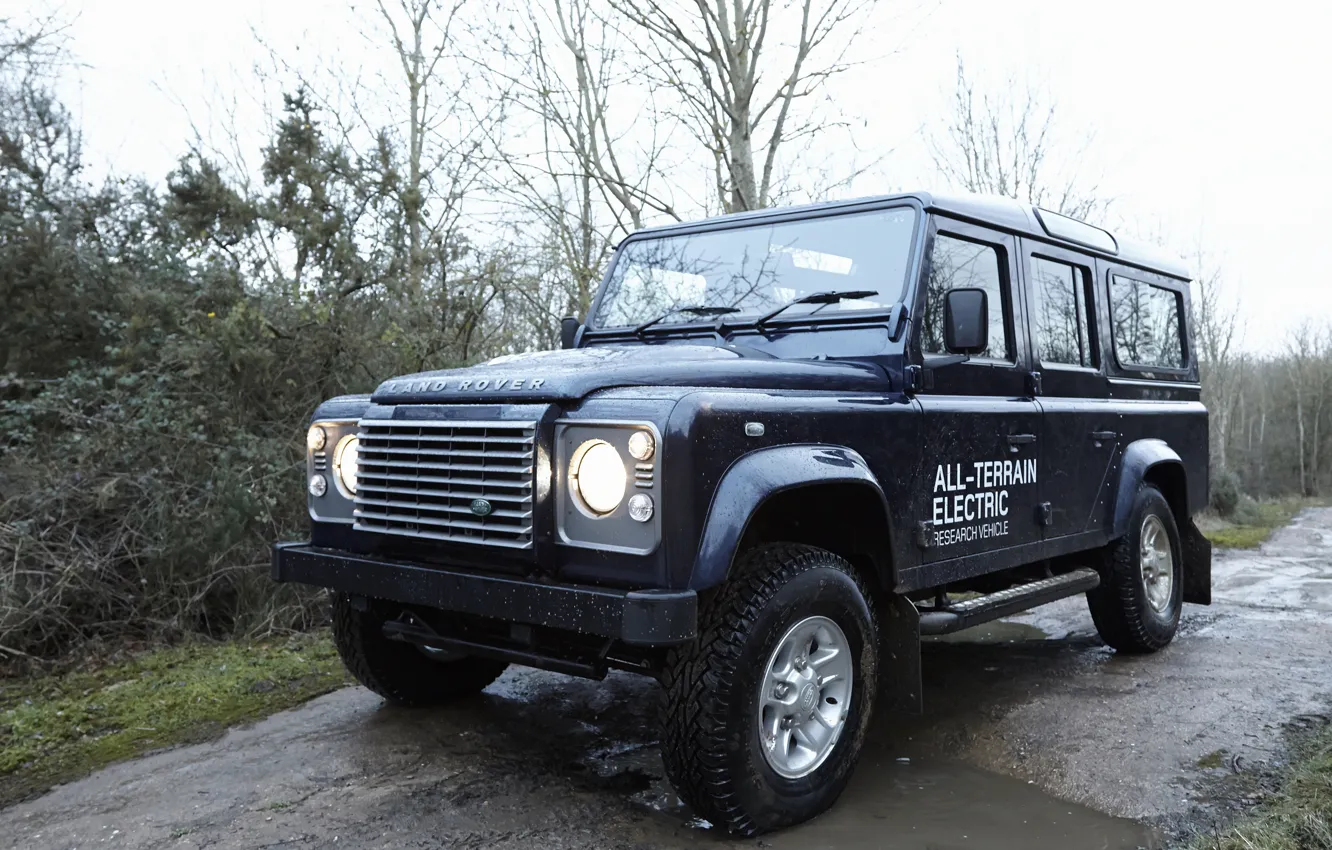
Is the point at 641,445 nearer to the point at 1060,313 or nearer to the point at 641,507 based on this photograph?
the point at 641,507

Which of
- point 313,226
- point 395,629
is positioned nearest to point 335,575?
point 395,629

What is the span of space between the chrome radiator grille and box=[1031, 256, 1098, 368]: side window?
280cm

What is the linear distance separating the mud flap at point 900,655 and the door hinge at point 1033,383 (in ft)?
4.68

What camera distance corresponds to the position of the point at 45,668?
511 centimetres

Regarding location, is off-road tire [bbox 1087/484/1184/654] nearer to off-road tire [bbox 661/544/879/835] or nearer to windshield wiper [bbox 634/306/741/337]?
windshield wiper [bbox 634/306/741/337]

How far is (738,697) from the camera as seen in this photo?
2.99 metres

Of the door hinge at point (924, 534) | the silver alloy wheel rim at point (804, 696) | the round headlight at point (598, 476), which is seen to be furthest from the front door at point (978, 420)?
the round headlight at point (598, 476)

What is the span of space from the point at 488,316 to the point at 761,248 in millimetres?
4883

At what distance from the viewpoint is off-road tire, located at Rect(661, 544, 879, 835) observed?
2975mm

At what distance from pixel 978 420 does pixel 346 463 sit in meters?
2.52

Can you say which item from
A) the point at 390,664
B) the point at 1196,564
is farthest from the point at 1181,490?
the point at 390,664

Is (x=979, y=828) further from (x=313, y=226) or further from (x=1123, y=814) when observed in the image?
(x=313, y=226)

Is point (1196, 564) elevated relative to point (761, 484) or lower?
lower

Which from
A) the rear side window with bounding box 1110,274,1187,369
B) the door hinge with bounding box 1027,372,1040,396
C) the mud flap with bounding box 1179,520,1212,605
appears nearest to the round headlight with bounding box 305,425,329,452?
the door hinge with bounding box 1027,372,1040,396
